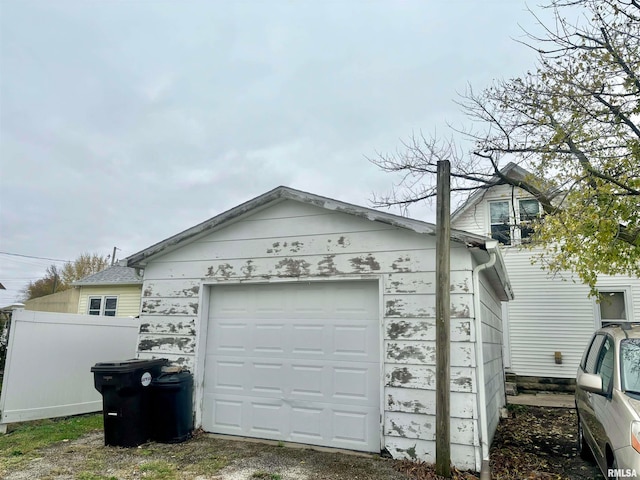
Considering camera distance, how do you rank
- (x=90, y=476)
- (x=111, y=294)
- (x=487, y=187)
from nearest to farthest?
(x=90, y=476)
(x=487, y=187)
(x=111, y=294)

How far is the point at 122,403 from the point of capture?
5273mm

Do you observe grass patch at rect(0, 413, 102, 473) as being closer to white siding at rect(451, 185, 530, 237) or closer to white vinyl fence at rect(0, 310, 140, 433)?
white vinyl fence at rect(0, 310, 140, 433)

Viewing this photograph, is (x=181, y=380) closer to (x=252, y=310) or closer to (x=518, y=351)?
(x=252, y=310)

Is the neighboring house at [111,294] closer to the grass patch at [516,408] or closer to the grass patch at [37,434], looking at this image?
the grass patch at [37,434]

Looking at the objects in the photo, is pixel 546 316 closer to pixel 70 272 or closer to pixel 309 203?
pixel 309 203

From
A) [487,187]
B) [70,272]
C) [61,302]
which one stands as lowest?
[61,302]

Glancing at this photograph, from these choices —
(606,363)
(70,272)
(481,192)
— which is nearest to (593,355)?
(606,363)

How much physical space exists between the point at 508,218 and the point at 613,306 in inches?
145

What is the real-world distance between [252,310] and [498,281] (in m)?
4.18

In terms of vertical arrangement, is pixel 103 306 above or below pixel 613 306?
below

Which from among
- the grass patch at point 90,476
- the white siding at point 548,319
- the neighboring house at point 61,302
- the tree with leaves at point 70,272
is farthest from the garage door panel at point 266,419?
the tree with leaves at point 70,272

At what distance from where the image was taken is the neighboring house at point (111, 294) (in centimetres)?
1738

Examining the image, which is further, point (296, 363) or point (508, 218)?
point (508, 218)

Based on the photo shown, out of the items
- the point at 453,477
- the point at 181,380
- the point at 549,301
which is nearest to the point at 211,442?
the point at 181,380
